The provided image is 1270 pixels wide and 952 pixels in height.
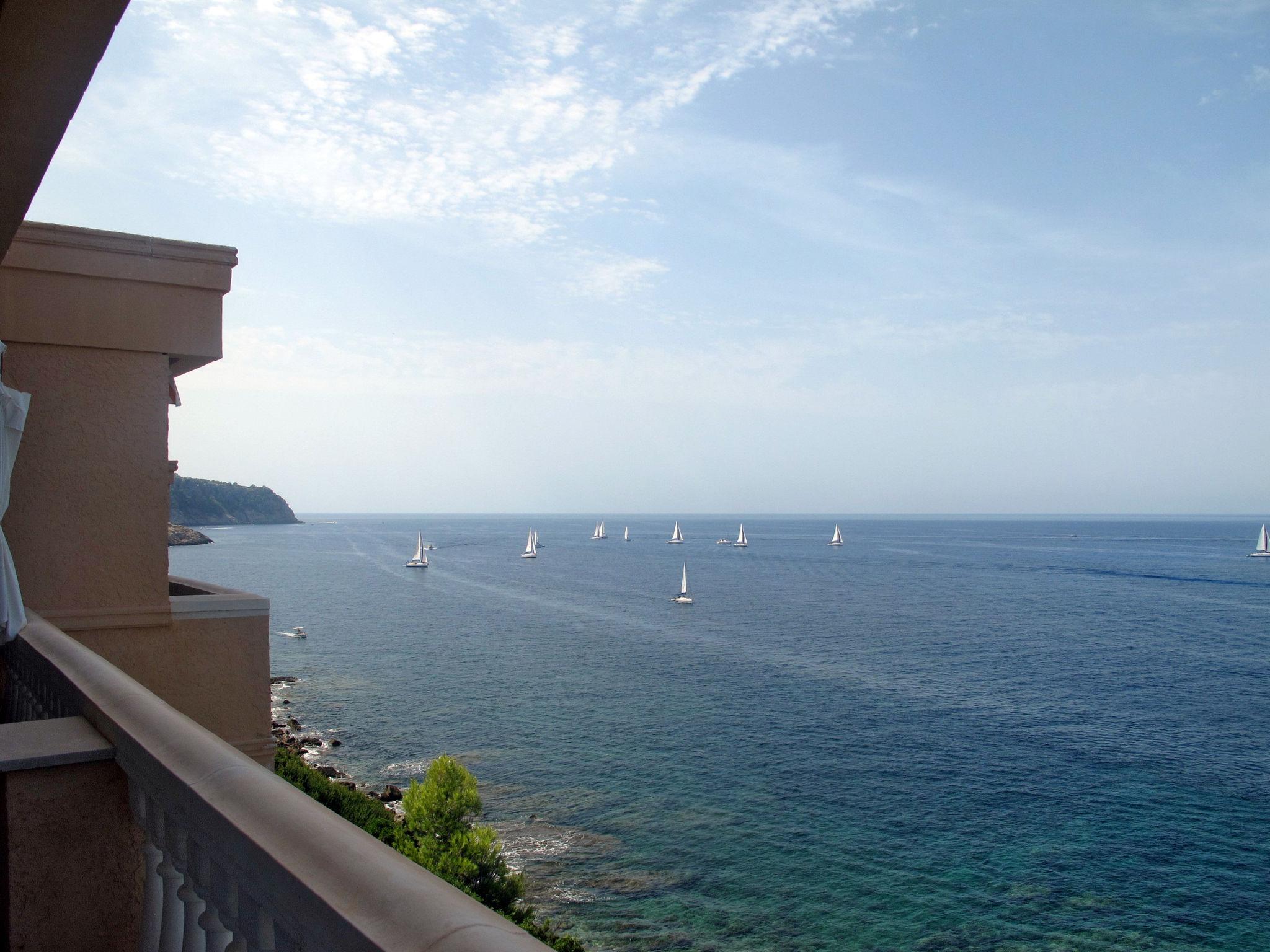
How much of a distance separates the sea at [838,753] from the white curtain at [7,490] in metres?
17.7

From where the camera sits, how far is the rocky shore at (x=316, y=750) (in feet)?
87.9

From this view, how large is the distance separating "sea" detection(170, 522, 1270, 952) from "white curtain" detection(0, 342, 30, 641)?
17.7 metres

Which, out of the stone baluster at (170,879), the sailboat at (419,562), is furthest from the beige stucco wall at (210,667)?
→ the sailboat at (419,562)

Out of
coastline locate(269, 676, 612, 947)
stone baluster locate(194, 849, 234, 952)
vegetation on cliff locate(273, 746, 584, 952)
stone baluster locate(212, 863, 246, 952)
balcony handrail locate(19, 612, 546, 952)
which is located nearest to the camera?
balcony handrail locate(19, 612, 546, 952)

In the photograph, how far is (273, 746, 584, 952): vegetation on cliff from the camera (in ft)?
64.9

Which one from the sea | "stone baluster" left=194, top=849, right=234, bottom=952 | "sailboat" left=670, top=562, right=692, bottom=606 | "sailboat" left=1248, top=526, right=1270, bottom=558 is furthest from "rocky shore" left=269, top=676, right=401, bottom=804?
"sailboat" left=1248, top=526, right=1270, bottom=558

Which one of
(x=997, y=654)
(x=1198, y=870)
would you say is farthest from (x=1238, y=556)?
(x=1198, y=870)

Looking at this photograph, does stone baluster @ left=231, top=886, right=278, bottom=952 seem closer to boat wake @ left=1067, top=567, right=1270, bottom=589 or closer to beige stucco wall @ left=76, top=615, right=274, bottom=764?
beige stucco wall @ left=76, top=615, right=274, bottom=764

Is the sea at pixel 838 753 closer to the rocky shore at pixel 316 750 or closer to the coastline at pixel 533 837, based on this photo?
the coastline at pixel 533 837

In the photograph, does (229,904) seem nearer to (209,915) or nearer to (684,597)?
(209,915)

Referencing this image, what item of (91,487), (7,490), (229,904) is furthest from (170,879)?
(91,487)

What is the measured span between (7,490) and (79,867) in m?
3.21

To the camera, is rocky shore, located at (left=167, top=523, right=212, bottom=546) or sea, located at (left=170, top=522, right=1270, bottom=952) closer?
sea, located at (left=170, top=522, right=1270, bottom=952)

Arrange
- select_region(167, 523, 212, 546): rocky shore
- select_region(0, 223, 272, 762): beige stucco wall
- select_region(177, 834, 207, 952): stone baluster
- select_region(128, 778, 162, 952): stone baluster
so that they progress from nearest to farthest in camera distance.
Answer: select_region(177, 834, 207, 952): stone baluster → select_region(128, 778, 162, 952): stone baluster → select_region(0, 223, 272, 762): beige stucco wall → select_region(167, 523, 212, 546): rocky shore
